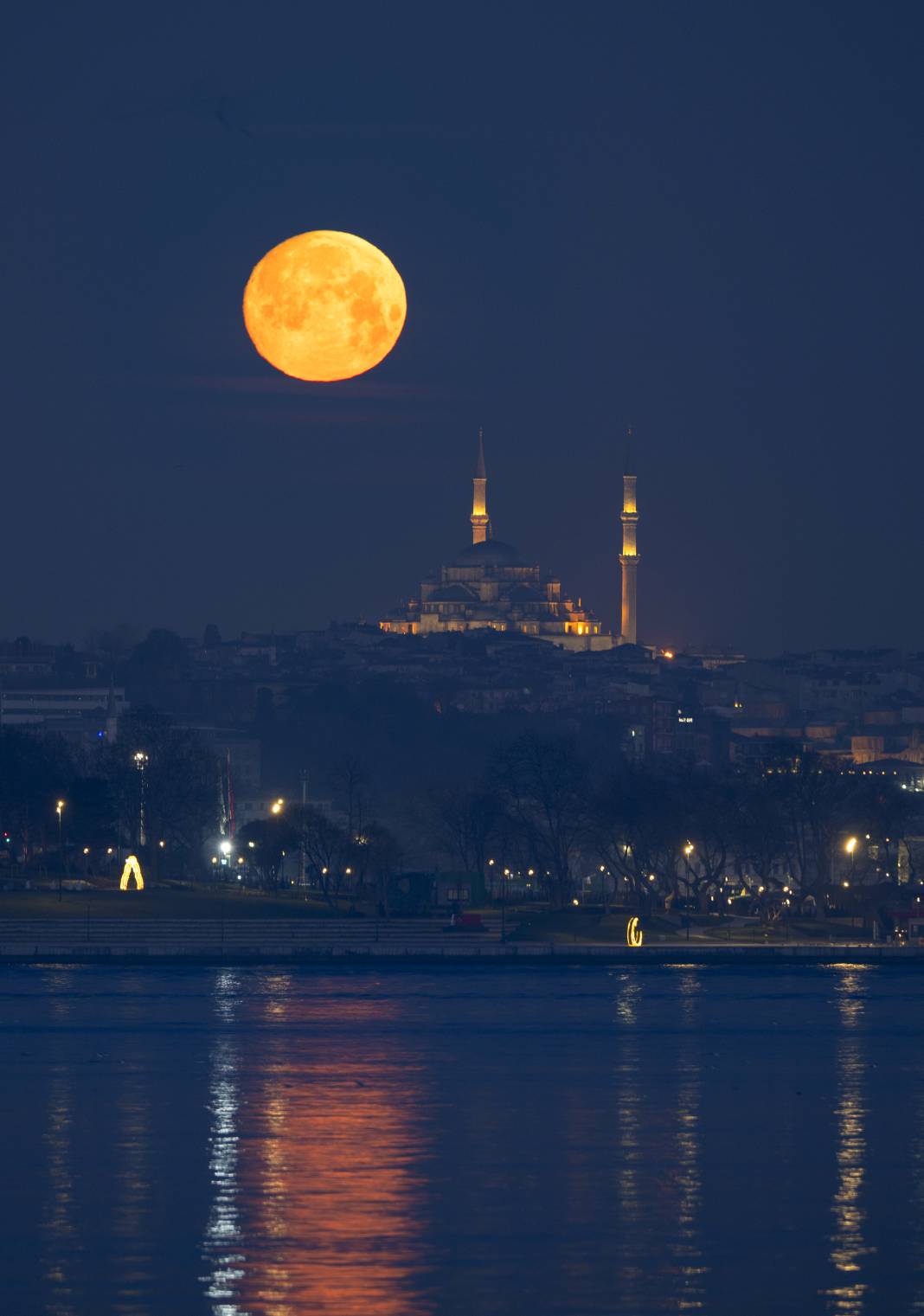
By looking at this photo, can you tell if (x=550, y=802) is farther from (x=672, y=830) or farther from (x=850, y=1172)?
(x=850, y=1172)

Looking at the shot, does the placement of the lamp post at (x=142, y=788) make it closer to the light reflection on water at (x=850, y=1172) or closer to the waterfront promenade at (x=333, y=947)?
the waterfront promenade at (x=333, y=947)

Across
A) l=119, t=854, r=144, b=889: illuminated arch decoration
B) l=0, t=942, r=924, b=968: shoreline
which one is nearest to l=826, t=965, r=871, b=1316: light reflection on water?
l=0, t=942, r=924, b=968: shoreline

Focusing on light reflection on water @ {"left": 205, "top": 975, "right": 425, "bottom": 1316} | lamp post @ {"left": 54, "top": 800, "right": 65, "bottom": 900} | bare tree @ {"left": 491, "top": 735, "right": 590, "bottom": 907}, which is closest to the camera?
light reflection on water @ {"left": 205, "top": 975, "right": 425, "bottom": 1316}

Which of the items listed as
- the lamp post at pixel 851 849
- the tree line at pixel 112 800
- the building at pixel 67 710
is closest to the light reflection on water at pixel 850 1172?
the tree line at pixel 112 800

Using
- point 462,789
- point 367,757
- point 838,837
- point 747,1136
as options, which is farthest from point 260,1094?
point 367,757

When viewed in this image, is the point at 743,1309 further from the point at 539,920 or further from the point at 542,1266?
the point at 539,920

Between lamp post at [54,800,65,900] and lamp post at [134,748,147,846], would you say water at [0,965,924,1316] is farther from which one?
lamp post at [134,748,147,846]
